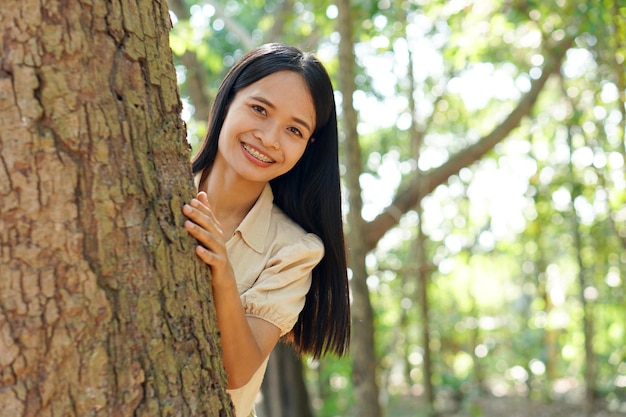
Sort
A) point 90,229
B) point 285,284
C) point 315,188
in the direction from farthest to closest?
point 315,188 < point 285,284 < point 90,229

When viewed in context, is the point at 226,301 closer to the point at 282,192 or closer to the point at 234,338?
the point at 234,338

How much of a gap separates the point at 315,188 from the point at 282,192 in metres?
0.11

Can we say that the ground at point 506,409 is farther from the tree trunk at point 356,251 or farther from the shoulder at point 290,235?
the shoulder at point 290,235

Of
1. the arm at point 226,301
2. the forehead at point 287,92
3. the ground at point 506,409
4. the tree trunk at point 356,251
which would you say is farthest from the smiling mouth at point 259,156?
the ground at point 506,409

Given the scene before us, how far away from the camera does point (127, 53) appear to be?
4.18ft

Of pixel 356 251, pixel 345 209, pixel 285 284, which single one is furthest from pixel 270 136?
pixel 345 209

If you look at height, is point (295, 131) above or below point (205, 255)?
above

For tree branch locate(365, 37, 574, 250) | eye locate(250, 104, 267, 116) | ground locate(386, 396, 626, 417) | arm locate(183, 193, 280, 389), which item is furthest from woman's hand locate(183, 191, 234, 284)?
ground locate(386, 396, 626, 417)

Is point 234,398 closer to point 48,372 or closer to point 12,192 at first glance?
point 48,372

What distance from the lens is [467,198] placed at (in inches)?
404

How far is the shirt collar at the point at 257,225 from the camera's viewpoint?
1.89 metres

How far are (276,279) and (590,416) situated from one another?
6.44 metres

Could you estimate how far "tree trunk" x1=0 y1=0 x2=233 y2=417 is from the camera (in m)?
1.14

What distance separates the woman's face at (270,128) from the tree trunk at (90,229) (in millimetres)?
603
